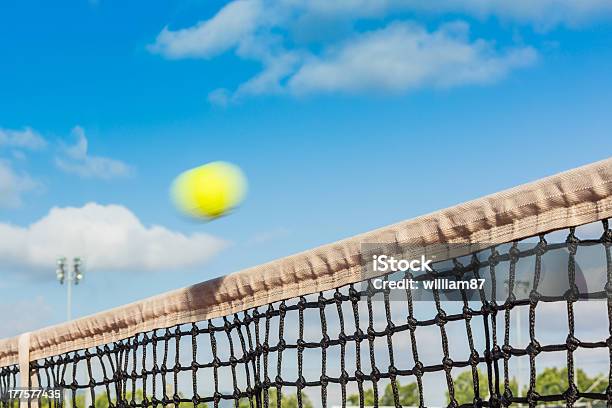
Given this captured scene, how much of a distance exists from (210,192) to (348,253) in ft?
2.45

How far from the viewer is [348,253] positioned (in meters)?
2.75

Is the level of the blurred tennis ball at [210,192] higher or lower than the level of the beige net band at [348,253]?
higher

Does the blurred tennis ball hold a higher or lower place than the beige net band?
higher

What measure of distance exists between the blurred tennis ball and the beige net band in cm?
26

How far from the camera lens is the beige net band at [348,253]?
216 cm

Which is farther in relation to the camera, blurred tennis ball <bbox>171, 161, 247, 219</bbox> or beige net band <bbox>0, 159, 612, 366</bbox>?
blurred tennis ball <bbox>171, 161, 247, 219</bbox>

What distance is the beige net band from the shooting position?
7.09 feet

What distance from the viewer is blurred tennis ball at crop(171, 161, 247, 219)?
10.8ft

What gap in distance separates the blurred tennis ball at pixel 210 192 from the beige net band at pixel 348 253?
0.85 ft

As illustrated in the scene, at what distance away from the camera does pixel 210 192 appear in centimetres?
330

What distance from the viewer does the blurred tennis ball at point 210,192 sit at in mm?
3293

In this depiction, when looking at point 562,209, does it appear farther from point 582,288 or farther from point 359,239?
point 359,239

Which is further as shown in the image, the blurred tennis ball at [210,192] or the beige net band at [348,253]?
the blurred tennis ball at [210,192]

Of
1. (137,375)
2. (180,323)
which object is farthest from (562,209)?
(137,375)
